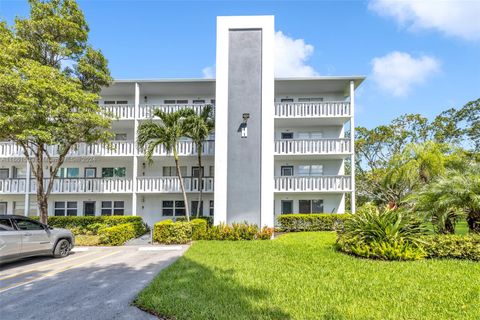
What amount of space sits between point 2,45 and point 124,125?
341 inches

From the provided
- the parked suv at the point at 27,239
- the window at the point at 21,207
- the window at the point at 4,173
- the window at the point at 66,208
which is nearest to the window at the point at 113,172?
the window at the point at 66,208

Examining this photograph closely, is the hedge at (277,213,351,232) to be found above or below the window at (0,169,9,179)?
below

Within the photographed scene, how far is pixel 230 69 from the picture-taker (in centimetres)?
1745

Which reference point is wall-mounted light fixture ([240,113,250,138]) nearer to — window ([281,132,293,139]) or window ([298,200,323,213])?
window ([281,132,293,139])

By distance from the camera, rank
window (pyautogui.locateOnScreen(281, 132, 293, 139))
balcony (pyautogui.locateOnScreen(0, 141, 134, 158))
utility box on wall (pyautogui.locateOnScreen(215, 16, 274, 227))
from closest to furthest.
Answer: utility box on wall (pyautogui.locateOnScreen(215, 16, 274, 227)) → balcony (pyautogui.locateOnScreen(0, 141, 134, 158)) → window (pyautogui.locateOnScreen(281, 132, 293, 139))

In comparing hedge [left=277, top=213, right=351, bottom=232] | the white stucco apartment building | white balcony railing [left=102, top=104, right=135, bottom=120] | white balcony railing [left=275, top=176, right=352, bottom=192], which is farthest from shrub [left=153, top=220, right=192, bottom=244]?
white balcony railing [left=102, top=104, right=135, bottom=120]

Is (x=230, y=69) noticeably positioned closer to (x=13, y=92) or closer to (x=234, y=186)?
(x=234, y=186)

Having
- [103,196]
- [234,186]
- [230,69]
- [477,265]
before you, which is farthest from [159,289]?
[103,196]

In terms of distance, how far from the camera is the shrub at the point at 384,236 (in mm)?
9172

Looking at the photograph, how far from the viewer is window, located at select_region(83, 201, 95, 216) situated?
72.8ft

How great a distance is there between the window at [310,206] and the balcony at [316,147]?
12.5ft

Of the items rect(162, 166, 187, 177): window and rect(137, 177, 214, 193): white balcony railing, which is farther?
rect(162, 166, 187, 177): window

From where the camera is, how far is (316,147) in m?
20.0

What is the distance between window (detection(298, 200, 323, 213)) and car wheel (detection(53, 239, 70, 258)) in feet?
49.0
